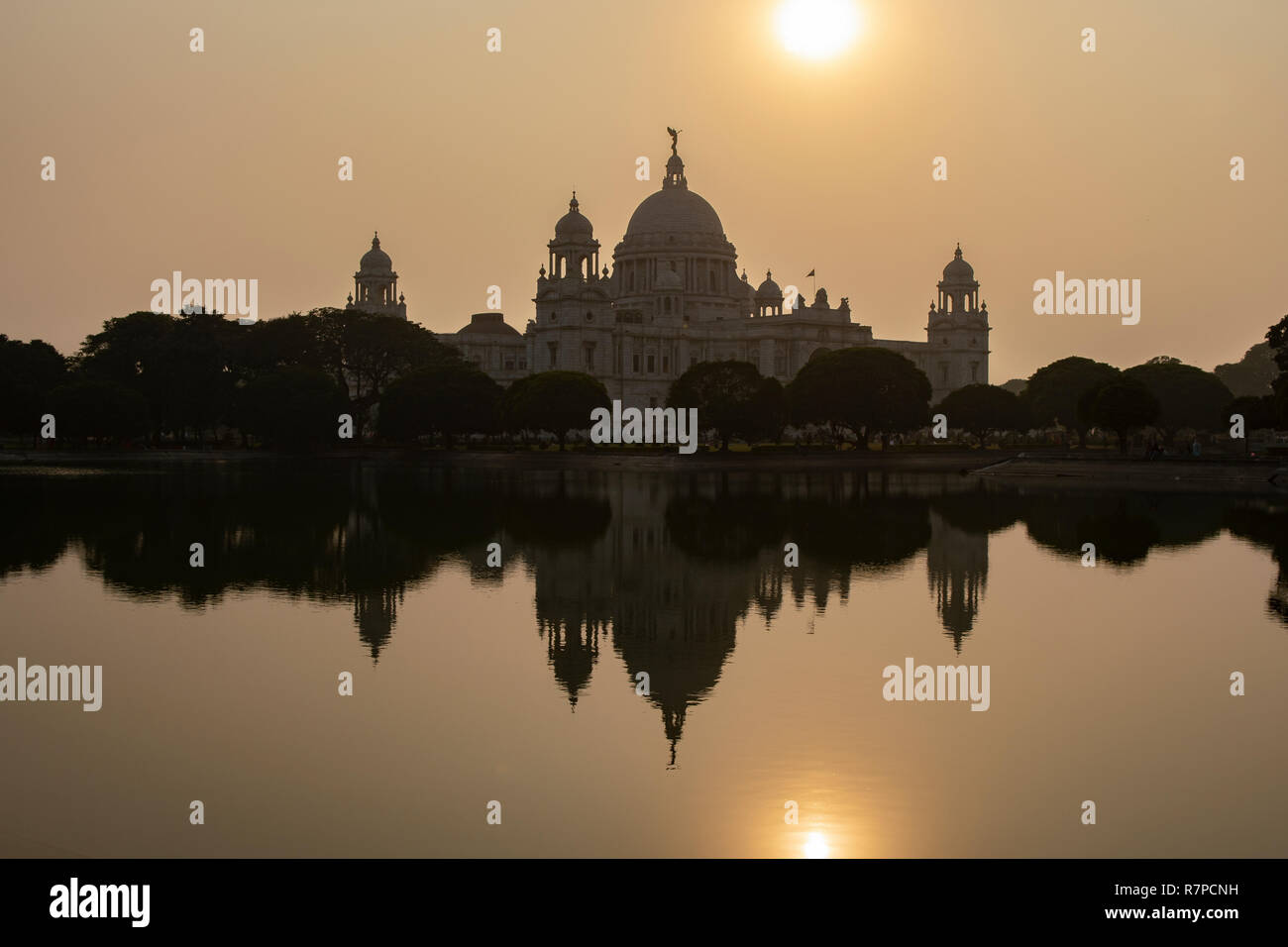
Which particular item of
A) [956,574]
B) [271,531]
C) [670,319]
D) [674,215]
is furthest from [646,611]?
[674,215]

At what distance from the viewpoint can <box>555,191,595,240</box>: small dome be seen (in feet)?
471

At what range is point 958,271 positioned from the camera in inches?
6629

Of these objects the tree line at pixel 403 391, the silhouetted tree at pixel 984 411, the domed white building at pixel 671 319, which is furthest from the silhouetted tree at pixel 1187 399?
the domed white building at pixel 671 319

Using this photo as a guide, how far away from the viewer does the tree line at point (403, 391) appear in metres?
99.4

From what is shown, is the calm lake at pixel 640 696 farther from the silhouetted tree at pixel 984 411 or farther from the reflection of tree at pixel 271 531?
the silhouetted tree at pixel 984 411

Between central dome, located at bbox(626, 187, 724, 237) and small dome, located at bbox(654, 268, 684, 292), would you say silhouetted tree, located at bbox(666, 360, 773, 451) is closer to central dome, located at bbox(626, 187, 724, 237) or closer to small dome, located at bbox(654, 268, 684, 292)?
small dome, located at bbox(654, 268, 684, 292)

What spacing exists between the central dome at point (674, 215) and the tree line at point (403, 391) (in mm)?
43356

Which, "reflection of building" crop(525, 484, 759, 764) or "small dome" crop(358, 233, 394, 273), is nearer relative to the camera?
"reflection of building" crop(525, 484, 759, 764)

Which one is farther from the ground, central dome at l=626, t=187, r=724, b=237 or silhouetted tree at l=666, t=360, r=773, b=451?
central dome at l=626, t=187, r=724, b=237

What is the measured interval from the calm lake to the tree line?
58.4m

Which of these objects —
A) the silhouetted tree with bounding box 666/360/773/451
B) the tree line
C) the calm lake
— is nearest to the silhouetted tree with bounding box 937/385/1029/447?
the tree line
